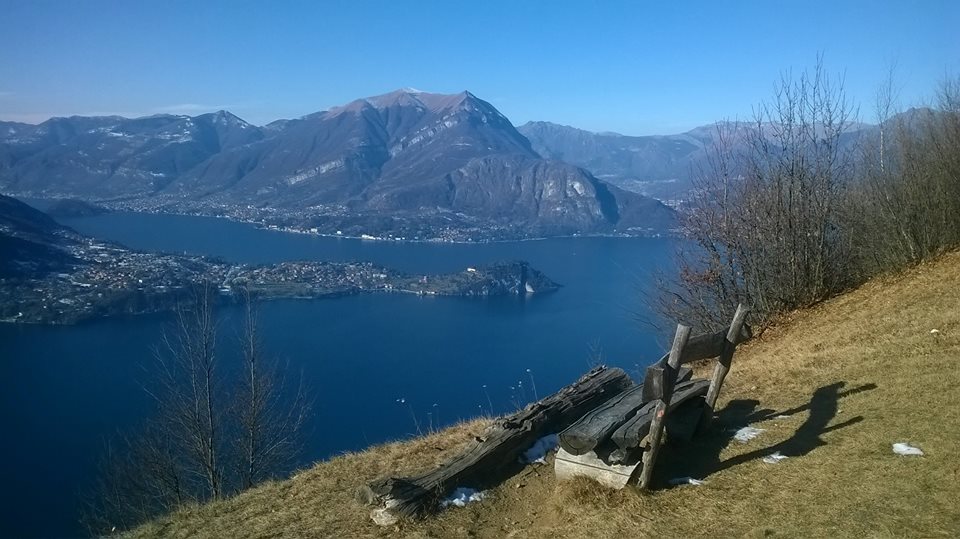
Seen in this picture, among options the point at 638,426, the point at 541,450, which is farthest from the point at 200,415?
the point at 638,426

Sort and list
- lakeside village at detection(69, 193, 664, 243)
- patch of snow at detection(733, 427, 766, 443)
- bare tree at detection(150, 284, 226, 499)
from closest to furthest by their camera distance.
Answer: patch of snow at detection(733, 427, 766, 443)
bare tree at detection(150, 284, 226, 499)
lakeside village at detection(69, 193, 664, 243)

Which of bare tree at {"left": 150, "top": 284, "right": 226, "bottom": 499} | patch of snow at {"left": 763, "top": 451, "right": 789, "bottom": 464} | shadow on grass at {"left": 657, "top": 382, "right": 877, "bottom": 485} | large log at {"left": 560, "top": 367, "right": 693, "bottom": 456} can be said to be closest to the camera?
large log at {"left": 560, "top": 367, "right": 693, "bottom": 456}

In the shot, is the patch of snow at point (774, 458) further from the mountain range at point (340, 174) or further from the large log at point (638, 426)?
the mountain range at point (340, 174)

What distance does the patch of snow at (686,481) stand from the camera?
676 centimetres

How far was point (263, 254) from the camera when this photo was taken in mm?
69938

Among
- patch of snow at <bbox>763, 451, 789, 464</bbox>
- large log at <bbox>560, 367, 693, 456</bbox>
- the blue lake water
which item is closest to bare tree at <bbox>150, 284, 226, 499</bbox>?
the blue lake water

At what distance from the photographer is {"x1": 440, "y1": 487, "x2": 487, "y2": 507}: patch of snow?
705 cm

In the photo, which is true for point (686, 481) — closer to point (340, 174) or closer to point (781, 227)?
point (781, 227)

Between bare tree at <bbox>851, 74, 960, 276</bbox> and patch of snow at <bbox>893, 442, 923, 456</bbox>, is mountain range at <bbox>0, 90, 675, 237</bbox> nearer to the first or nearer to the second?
bare tree at <bbox>851, 74, 960, 276</bbox>

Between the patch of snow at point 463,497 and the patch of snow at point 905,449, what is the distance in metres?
4.24

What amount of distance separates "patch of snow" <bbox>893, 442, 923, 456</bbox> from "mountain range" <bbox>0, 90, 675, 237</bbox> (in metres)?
74.1

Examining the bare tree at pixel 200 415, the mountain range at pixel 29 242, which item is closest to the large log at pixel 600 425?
the bare tree at pixel 200 415

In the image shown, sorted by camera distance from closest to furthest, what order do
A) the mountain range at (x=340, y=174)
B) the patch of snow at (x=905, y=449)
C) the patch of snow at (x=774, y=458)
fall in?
1. the patch of snow at (x=905, y=449)
2. the patch of snow at (x=774, y=458)
3. the mountain range at (x=340, y=174)

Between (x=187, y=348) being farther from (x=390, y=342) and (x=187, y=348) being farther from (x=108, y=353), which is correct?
(x=390, y=342)
